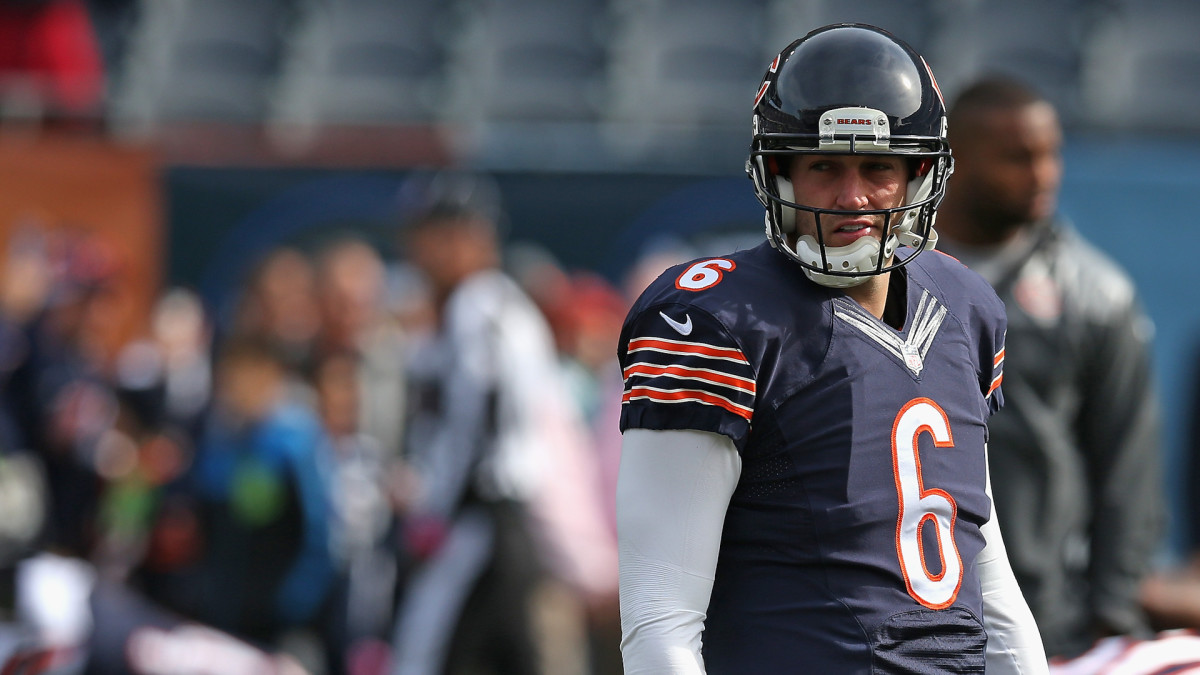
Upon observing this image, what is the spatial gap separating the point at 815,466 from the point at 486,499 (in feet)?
A: 12.1

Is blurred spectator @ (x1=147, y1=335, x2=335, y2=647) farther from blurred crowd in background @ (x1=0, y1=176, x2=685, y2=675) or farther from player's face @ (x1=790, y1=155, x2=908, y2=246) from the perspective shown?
player's face @ (x1=790, y1=155, x2=908, y2=246)

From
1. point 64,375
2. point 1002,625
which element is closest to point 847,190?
point 1002,625

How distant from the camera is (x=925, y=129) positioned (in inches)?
85.5

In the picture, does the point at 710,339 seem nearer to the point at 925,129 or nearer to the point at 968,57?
the point at 925,129

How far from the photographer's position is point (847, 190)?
2.14 metres

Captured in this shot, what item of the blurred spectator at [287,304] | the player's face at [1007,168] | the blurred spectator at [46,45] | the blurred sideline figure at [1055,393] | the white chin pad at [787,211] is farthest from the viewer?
the blurred spectator at [46,45]

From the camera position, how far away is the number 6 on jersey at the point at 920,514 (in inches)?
82.1

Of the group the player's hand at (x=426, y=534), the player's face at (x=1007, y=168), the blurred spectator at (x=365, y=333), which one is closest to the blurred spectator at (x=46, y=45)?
the blurred spectator at (x=365, y=333)

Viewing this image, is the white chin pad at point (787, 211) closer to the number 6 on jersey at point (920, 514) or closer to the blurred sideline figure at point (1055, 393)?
the number 6 on jersey at point (920, 514)

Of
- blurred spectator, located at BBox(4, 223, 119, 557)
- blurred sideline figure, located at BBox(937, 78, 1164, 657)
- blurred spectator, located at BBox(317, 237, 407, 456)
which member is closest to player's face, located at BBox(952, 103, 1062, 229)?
blurred sideline figure, located at BBox(937, 78, 1164, 657)

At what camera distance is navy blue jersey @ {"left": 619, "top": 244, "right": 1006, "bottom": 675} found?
2.04m

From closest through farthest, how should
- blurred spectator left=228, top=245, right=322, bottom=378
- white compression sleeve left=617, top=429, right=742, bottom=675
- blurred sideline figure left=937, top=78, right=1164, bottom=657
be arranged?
1. white compression sleeve left=617, top=429, right=742, bottom=675
2. blurred sideline figure left=937, top=78, right=1164, bottom=657
3. blurred spectator left=228, top=245, right=322, bottom=378

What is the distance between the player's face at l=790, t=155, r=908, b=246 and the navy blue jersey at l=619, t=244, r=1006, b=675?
9 centimetres

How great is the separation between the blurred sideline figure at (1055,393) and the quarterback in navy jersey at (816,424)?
53.9 inches
